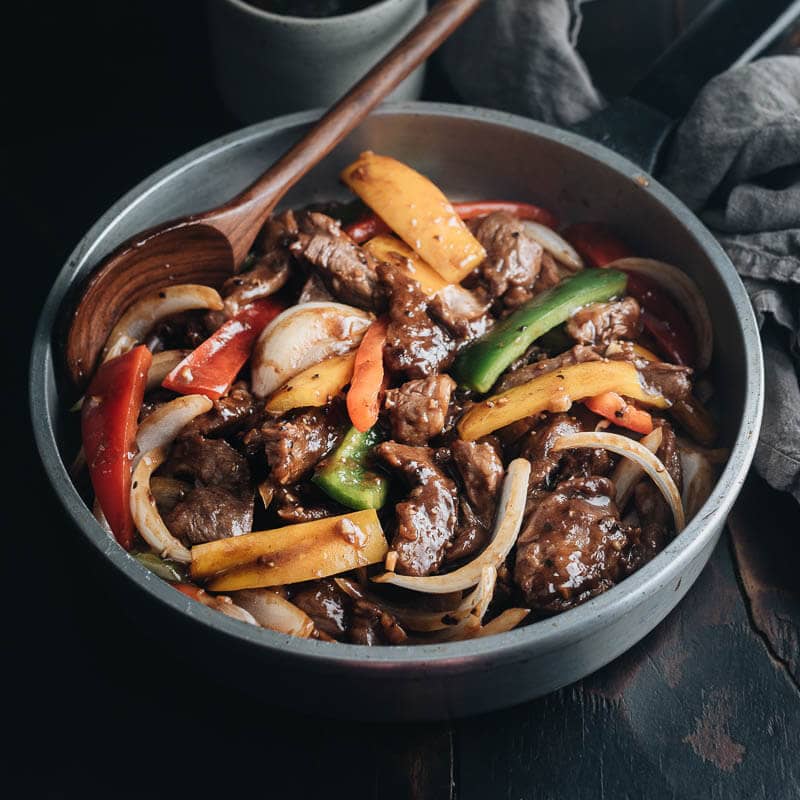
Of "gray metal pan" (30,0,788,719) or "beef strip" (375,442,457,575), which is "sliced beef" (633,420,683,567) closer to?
"gray metal pan" (30,0,788,719)

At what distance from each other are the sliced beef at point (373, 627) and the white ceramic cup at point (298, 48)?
1.62 meters

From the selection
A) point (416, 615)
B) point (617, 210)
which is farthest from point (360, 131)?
point (416, 615)

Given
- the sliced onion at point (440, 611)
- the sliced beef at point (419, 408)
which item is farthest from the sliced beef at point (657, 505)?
the sliced beef at point (419, 408)

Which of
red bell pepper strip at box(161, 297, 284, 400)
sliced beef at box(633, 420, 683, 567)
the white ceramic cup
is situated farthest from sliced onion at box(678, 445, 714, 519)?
the white ceramic cup

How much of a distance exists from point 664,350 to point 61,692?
1.64 metres

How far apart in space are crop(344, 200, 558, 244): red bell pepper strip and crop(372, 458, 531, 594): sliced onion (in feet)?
2.67

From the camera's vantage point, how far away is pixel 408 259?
8.43ft

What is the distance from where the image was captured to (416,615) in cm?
215

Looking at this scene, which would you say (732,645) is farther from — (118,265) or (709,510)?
(118,265)

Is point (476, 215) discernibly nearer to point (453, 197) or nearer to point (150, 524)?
point (453, 197)

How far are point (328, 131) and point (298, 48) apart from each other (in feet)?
1.49

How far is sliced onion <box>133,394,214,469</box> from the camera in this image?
2.29m

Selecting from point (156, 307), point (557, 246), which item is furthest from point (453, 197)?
point (156, 307)

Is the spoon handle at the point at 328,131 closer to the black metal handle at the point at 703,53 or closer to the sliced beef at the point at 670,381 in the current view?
the black metal handle at the point at 703,53
